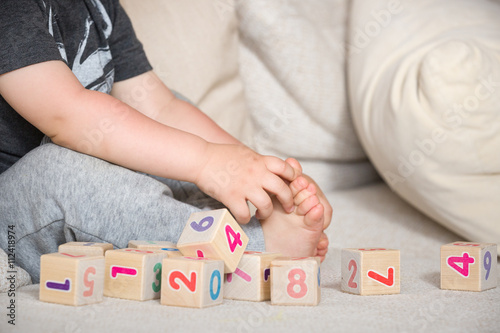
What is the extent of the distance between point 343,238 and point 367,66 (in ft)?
1.29

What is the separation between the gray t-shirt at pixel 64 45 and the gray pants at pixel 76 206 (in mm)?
133

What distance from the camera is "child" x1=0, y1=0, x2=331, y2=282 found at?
2.60ft

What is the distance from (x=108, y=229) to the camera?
80 centimetres

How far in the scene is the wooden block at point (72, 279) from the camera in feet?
2.04

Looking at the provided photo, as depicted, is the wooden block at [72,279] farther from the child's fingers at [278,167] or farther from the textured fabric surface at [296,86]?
the textured fabric surface at [296,86]

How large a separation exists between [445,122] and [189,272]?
0.61 m

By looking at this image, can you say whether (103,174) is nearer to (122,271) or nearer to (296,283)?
(122,271)

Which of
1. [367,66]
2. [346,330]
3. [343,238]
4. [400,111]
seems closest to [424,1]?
[367,66]

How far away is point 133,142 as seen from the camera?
824 millimetres

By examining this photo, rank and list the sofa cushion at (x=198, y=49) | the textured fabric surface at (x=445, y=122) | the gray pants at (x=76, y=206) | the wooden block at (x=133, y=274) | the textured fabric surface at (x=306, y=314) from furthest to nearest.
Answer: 1. the sofa cushion at (x=198, y=49)
2. the textured fabric surface at (x=445, y=122)
3. the gray pants at (x=76, y=206)
4. the wooden block at (x=133, y=274)
5. the textured fabric surface at (x=306, y=314)

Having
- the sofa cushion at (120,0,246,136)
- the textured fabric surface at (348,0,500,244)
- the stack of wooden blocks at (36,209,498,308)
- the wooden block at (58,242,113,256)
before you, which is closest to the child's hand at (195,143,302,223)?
the stack of wooden blocks at (36,209,498,308)

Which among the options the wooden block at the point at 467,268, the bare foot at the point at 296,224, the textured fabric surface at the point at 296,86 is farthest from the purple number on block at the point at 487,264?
the textured fabric surface at the point at 296,86

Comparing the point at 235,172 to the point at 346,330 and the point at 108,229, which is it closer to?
the point at 108,229

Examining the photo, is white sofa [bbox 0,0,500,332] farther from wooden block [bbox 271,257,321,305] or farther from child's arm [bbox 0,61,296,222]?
child's arm [bbox 0,61,296,222]
